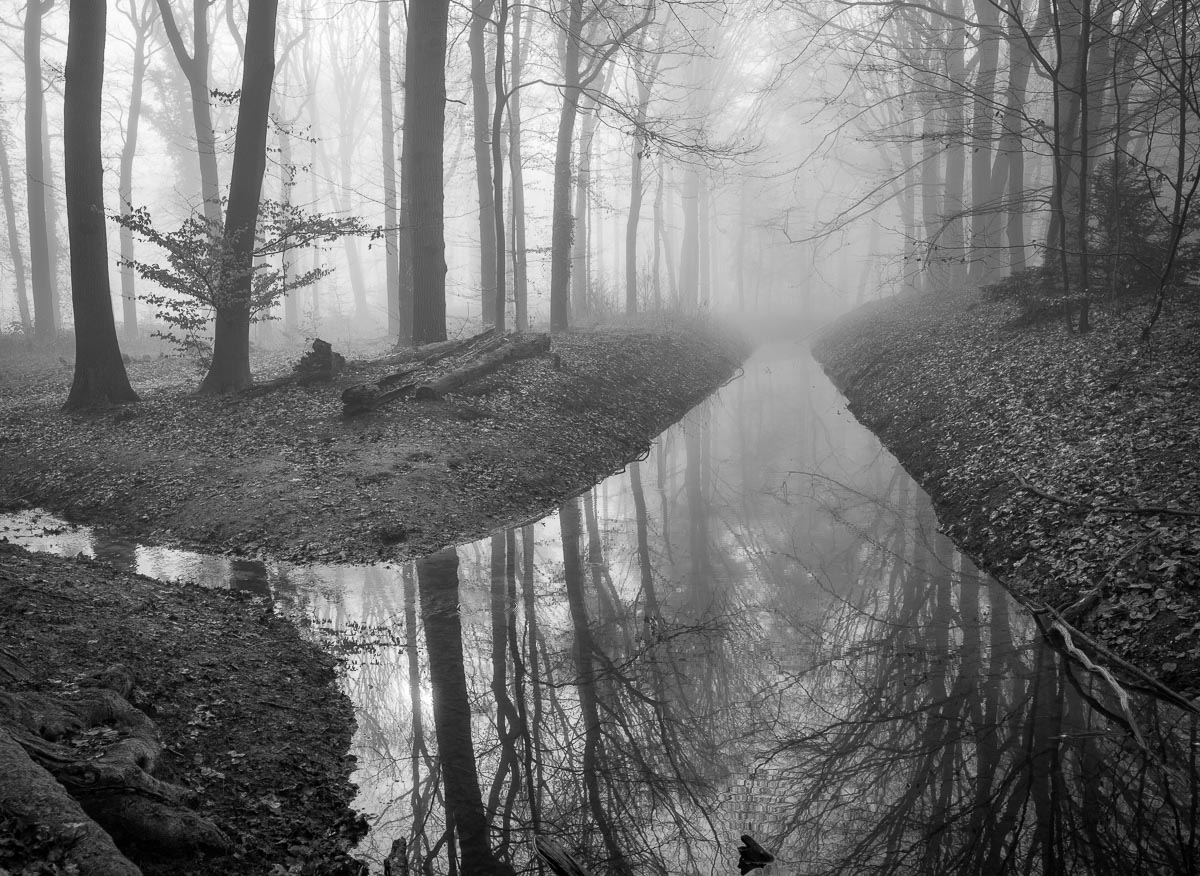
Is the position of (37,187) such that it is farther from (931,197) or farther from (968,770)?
(931,197)

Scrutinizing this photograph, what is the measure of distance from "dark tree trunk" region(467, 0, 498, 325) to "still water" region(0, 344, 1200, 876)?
10.6 m

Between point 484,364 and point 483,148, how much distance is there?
939cm

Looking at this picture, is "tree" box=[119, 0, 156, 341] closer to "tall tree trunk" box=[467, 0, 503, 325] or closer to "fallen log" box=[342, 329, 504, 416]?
"tall tree trunk" box=[467, 0, 503, 325]

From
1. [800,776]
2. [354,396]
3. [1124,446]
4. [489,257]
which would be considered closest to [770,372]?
[489,257]

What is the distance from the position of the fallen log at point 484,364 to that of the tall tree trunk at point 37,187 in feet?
57.1

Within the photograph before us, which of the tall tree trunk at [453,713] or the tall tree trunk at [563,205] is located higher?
the tall tree trunk at [563,205]

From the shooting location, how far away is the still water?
4.14 m

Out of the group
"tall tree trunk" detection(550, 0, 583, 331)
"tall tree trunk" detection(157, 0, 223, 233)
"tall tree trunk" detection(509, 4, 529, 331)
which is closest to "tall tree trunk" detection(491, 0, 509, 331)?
"tall tree trunk" detection(509, 4, 529, 331)

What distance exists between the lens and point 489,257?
70.8ft

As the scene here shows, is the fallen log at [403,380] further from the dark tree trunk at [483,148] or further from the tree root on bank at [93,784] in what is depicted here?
the tree root on bank at [93,784]

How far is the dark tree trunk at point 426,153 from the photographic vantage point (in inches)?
577

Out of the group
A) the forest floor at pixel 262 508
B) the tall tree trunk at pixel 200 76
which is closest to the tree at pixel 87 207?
the forest floor at pixel 262 508

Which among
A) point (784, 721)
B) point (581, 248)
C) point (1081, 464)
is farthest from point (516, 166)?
point (784, 721)

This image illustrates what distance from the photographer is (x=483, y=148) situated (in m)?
20.5
